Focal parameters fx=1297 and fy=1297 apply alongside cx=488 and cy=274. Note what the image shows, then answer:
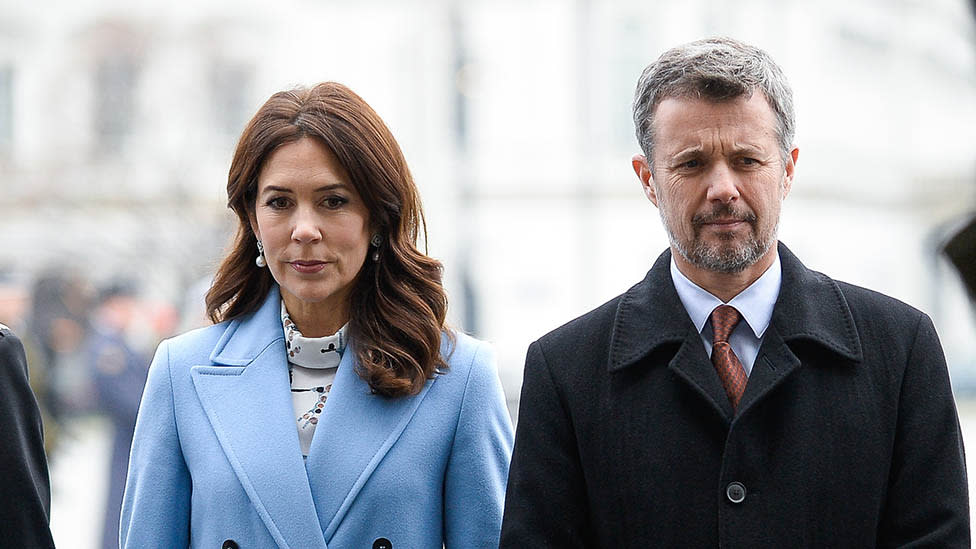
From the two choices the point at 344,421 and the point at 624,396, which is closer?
the point at 624,396

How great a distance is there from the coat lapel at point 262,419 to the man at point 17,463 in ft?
1.01

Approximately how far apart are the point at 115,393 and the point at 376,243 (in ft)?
10.8

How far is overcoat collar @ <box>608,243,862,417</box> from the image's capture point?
187 cm

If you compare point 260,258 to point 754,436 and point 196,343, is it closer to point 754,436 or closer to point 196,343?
point 196,343

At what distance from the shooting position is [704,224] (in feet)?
6.14

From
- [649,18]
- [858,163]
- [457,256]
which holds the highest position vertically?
[649,18]

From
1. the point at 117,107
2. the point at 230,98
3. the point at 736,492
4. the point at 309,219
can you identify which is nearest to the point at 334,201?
the point at 309,219

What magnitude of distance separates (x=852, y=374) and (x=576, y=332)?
417mm

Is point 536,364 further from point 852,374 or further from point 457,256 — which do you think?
point 457,256

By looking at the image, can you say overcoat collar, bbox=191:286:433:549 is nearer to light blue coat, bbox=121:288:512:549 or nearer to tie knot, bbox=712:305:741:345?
light blue coat, bbox=121:288:512:549

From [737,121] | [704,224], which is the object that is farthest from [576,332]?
[737,121]

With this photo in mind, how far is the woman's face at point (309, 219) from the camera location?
2096 millimetres

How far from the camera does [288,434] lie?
82.6 inches

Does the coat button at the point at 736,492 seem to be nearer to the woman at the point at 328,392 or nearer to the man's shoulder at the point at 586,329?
the man's shoulder at the point at 586,329
